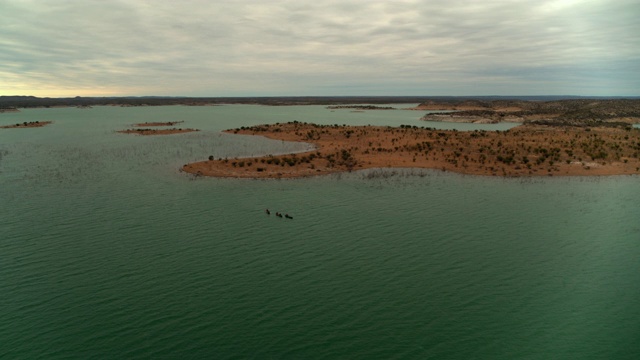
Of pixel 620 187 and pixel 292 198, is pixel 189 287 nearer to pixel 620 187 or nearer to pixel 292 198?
pixel 292 198

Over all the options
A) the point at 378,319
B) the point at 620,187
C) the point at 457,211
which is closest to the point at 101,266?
the point at 378,319

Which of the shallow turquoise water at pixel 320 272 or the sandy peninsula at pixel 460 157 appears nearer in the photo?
the shallow turquoise water at pixel 320 272

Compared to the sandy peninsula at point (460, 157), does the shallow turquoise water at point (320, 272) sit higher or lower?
lower

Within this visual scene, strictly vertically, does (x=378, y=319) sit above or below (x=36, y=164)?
below

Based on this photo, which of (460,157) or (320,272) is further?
(460,157)

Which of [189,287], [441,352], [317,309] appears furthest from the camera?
[189,287]
